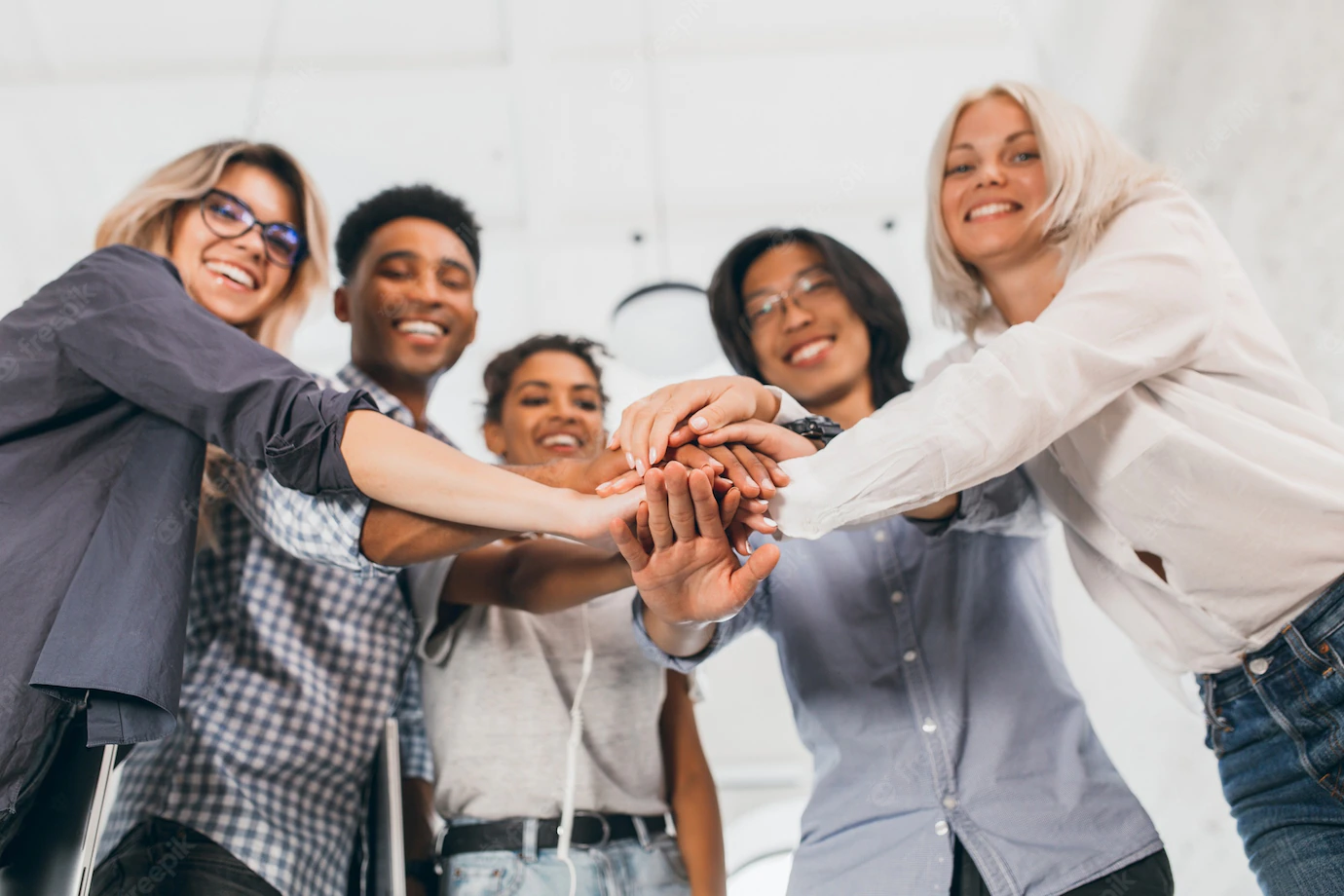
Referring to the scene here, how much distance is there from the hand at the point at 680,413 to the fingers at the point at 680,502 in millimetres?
59

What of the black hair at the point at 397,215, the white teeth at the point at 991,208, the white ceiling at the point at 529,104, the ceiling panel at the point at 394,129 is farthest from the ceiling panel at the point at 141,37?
the white teeth at the point at 991,208

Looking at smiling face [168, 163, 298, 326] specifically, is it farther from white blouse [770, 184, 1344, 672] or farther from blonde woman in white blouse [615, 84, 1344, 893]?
white blouse [770, 184, 1344, 672]

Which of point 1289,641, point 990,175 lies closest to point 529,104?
point 990,175

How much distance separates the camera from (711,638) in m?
1.42

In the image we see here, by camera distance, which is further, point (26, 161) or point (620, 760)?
point (26, 161)

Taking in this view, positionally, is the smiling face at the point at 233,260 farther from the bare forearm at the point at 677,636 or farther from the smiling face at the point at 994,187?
the smiling face at the point at 994,187

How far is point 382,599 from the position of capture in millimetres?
1563

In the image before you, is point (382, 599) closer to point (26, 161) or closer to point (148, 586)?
point (148, 586)

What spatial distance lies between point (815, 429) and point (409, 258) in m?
0.98

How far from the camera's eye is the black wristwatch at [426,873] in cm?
156

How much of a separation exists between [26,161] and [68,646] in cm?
342

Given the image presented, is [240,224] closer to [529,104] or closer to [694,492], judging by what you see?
[694,492]

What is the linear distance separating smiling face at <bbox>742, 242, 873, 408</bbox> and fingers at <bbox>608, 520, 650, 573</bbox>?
613 millimetres

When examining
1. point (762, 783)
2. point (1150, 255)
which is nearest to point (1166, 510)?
point (1150, 255)
